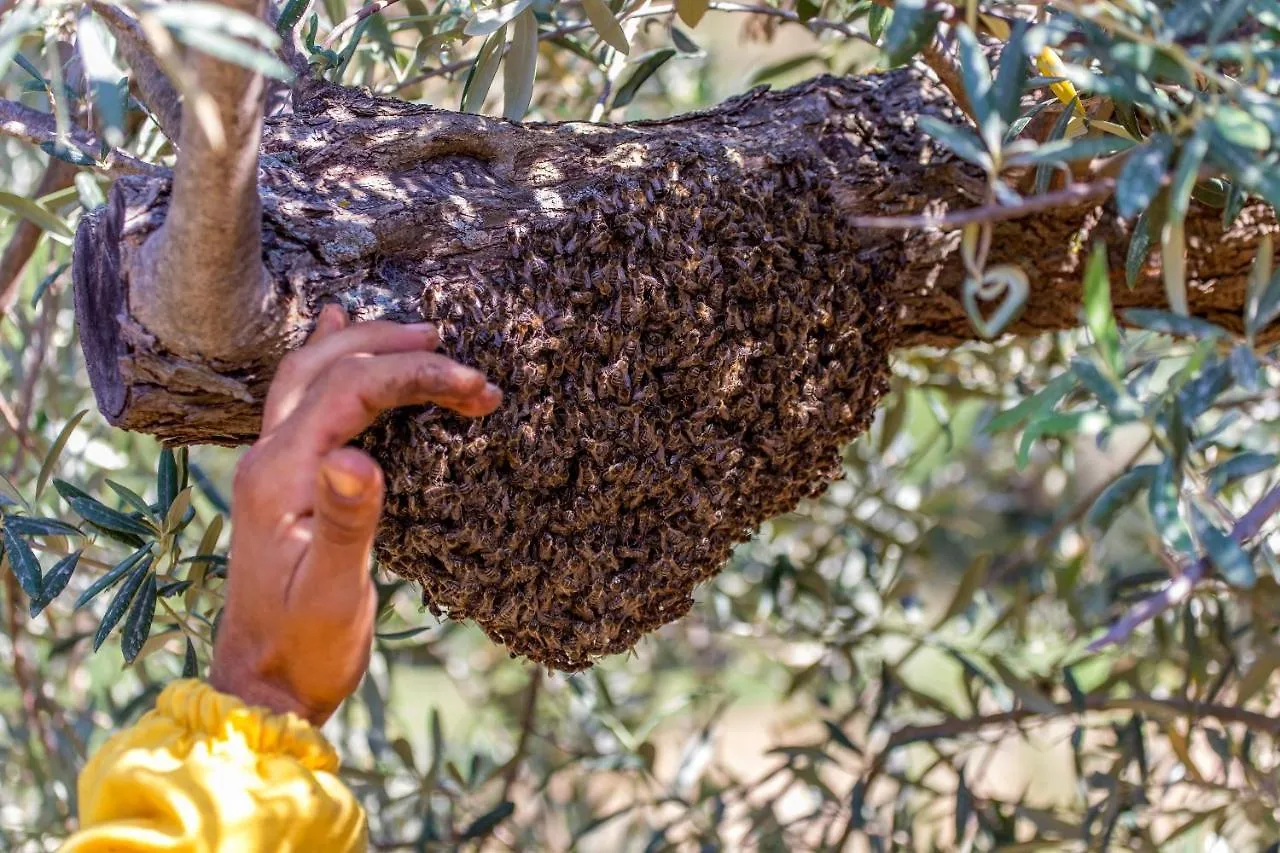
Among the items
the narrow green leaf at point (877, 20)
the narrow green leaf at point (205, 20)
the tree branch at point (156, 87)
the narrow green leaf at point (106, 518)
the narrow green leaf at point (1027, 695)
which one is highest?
the narrow green leaf at point (877, 20)

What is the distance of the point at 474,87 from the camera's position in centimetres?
146

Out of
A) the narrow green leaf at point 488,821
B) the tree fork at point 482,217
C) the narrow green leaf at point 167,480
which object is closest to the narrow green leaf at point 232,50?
the tree fork at point 482,217

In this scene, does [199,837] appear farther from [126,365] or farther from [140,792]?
[126,365]

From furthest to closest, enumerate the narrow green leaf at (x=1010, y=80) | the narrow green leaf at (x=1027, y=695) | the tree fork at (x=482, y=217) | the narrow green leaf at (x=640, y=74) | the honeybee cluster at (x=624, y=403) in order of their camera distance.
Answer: the narrow green leaf at (x=1027, y=695) → the narrow green leaf at (x=640, y=74) → the honeybee cluster at (x=624, y=403) → the tree fork at (x=482, y=217) → the narrow green leaf at (x=1010, y=80)

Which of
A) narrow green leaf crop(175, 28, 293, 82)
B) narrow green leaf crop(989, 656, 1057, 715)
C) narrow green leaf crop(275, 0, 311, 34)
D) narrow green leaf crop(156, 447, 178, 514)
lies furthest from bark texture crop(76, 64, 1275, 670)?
narrow green leaf crop(989, 656, 1057, 715)

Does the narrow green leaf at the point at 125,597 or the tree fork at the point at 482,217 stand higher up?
the tree fork at the point at 482,217

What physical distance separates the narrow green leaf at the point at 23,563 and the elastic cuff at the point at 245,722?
370 mm

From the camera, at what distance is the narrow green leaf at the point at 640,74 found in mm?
1670

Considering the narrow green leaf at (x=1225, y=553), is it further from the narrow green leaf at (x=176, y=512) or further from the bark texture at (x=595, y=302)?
the narrow green leaf at (x=176, y=512)

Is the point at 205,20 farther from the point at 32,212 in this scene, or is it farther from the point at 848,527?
the point at 848,527

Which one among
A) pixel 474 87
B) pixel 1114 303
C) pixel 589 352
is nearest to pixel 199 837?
pixel 589 352

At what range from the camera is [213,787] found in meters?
0.91

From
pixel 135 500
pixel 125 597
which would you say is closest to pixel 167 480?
pixel 135 500

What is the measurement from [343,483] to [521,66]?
69 centimetres
